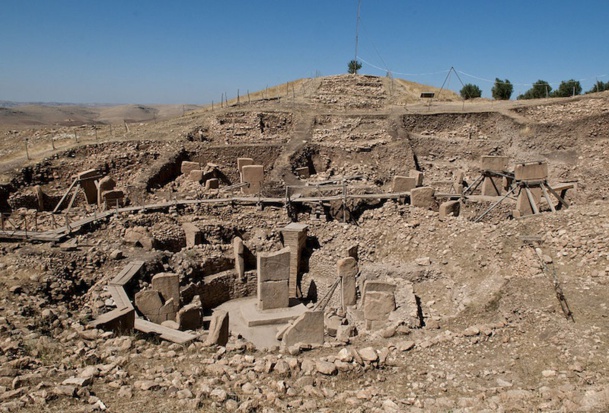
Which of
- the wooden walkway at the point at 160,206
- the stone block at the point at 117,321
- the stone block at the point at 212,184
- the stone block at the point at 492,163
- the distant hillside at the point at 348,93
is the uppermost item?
the distant hillside at the point at 348,93

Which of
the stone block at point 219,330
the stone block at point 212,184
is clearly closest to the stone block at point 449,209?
the stone block at point 219,330

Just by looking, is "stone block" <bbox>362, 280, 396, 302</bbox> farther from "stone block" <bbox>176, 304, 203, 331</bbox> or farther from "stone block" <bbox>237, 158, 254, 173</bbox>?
"stone block" <bbox>237, 158, 254, 173</bbox>

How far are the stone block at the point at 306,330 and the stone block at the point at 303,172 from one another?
505 inches

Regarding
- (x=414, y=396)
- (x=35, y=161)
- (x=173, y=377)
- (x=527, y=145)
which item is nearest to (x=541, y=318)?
(x=414, y=396)

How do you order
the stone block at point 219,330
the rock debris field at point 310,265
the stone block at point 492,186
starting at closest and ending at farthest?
the rock debris field at point 310,265, the stone block at point 219,330, the stone block at point 492,186

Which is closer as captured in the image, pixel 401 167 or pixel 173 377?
pixel 173 377

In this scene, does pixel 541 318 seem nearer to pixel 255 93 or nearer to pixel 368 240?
pixel 368 240

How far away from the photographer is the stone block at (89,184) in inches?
749

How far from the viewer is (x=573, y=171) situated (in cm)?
2144

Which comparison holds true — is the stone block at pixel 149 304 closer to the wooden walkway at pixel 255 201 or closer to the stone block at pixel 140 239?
the stone block at pixel 140 239

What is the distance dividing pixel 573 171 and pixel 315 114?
14.1 m

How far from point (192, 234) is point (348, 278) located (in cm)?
577

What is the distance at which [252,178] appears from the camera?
2098cm

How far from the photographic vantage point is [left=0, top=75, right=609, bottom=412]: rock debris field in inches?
263
